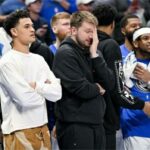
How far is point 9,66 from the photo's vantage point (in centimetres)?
468

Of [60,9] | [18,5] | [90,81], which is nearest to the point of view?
[90,81]

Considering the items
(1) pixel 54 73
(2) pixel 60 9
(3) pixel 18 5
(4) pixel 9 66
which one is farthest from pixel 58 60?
(2) pixel 60 9

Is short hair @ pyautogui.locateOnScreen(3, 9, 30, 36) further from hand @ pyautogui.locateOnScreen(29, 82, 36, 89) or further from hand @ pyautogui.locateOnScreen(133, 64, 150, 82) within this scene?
hand @ pyautogui.locateOnScreen(133, 64, 150, 82)

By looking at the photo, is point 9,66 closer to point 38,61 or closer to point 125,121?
point 38,61

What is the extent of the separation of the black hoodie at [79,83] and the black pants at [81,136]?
0.06m

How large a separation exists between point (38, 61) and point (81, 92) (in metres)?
0.47

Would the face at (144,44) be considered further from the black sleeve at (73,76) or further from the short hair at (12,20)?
the short hair at (12,20)

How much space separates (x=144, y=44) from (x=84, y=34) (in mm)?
893

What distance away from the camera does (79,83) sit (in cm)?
477

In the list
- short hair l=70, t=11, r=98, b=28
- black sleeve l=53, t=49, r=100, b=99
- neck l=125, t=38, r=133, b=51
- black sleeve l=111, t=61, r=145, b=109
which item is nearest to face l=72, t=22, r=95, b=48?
short hair l=70, t=11, r=98, b=28

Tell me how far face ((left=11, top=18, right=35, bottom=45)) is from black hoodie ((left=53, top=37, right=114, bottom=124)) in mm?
290

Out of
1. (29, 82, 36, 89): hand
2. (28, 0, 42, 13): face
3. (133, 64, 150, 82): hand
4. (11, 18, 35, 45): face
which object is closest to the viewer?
(29, 82, 36, 89): hand

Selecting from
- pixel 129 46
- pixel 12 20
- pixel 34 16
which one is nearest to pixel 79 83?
pixel 12 20

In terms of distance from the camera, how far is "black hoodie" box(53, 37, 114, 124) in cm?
479
